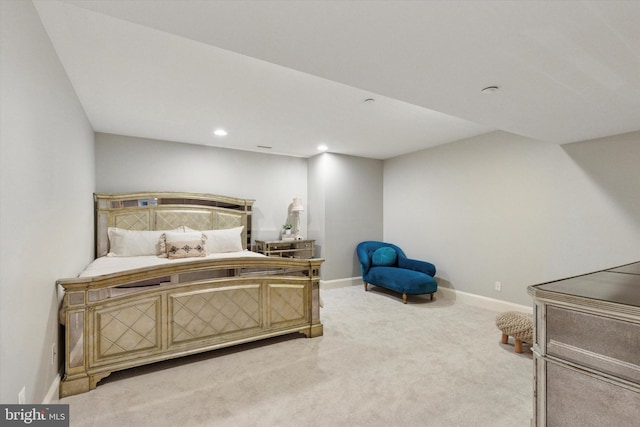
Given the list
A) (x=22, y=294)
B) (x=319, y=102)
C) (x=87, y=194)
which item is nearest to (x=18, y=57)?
(x=22, y=294)

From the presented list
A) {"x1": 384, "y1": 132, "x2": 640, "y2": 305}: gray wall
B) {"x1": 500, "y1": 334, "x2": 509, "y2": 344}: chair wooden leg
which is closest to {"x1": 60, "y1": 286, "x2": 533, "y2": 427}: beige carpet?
{"x1": 500, "y1": 334, "x2": 509, "y2": 344}: chair wooden leg

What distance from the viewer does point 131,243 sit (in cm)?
389

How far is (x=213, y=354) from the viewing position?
273 cm

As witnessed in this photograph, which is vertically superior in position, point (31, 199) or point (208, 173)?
point (208, 173)

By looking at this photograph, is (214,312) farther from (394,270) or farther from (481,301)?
(481,301)

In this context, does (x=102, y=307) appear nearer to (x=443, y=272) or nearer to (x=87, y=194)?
(x=87, y=194)

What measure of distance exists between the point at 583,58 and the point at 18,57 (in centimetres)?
289

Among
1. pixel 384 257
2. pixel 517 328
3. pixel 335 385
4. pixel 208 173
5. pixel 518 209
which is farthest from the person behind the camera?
pixel 384 257

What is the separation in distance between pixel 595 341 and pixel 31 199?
2.65m

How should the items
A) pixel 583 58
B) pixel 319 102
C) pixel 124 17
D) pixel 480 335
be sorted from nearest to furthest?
pixel 124 17, pixel 583 58, pixel 319 102, pixel 480 335

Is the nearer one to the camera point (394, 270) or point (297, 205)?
point (394, 270)

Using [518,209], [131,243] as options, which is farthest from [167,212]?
[518,209]

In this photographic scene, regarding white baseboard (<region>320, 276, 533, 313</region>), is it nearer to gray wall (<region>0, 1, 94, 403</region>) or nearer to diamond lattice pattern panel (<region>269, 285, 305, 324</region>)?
diamond lattice pattern panel (<region>269, 285, 305, 324</region>)

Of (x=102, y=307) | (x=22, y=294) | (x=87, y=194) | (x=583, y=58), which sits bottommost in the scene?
(x=102, y=307)
